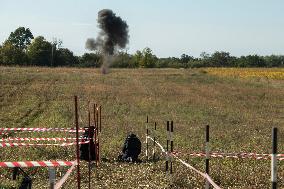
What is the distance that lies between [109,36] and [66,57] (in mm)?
50436

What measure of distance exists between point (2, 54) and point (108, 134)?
79.6 metres

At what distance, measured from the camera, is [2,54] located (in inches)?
3748

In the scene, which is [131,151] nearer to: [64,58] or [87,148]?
[87,148]

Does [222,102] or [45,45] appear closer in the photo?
[222,102]

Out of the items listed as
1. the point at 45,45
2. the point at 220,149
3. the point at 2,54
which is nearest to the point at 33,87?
the point at 45,45

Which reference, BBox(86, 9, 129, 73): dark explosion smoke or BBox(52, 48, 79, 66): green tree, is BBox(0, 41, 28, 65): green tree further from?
BBox(86, 9, 129, 73): dark explosion smoke

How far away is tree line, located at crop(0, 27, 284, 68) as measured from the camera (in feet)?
50.2

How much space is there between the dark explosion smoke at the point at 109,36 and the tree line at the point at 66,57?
0.57ft

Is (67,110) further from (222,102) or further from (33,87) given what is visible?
(33,87)

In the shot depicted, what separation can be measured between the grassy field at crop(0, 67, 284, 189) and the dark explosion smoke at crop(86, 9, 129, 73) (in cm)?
267

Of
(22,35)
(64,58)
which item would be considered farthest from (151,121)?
(64,58)

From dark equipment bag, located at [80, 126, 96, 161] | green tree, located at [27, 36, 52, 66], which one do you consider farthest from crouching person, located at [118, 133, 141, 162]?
green tree, located at [27, 36, 52, 66]

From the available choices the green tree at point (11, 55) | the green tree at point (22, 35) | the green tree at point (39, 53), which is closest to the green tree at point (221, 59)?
the green tree at point (11, 55)

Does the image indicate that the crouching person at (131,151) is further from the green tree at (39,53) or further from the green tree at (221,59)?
the green tree at (221,59)
